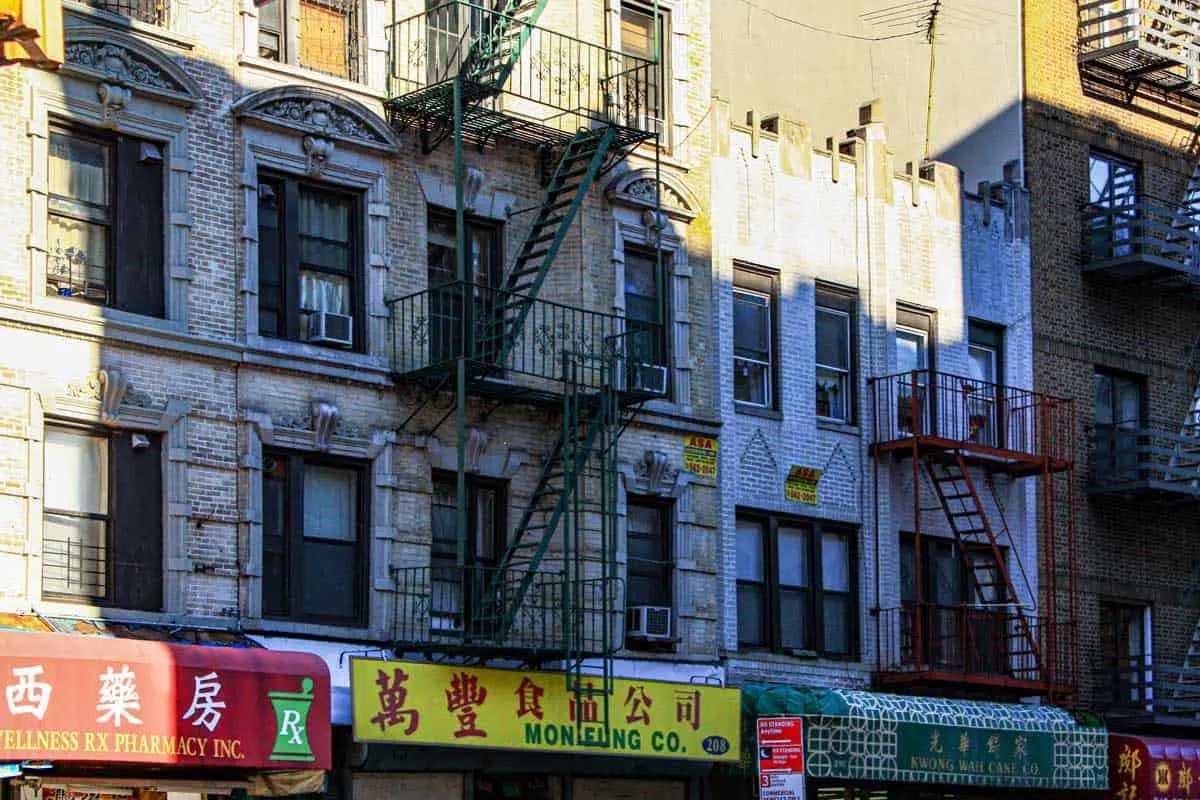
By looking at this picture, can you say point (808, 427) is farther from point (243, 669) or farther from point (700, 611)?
point (243, 669)

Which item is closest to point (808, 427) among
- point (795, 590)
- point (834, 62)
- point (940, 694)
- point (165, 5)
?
point (795, 590)

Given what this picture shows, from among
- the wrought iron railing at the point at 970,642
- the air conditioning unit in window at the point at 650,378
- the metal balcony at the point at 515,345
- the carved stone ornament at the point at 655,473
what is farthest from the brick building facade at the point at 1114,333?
the metal balcony at the point at 515,345

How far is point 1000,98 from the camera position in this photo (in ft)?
112

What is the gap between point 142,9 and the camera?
77.8 feet

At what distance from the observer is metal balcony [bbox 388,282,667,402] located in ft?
83.4

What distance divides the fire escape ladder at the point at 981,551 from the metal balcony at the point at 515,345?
5367mm

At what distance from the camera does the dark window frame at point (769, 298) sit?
97.9 ft

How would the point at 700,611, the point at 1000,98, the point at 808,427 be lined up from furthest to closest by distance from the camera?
1. the point at 1000,98
2. the point at 808,427
3. the point at 700,611

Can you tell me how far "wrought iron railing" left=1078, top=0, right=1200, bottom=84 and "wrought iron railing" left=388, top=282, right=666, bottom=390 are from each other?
1088cm

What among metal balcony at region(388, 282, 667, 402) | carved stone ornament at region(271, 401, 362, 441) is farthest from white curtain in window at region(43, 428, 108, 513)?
metal balcony at region(388, 282, 667, 402)

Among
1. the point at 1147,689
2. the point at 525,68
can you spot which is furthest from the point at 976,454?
the point at 525,68

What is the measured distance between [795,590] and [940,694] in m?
2.54

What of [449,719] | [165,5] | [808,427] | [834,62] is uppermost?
[834,62]

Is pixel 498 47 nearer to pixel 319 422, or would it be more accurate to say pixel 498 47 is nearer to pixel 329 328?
pixel 329 328
